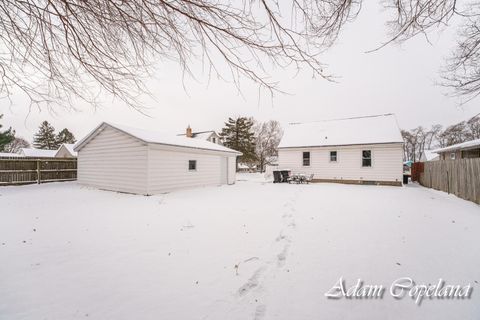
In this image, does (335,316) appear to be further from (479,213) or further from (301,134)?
(301,134)

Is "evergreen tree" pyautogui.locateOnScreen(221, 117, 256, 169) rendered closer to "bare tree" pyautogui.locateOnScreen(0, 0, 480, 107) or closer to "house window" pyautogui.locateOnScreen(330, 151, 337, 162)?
"house window" pyautogui.locateOnScreen(330, 151, 337, 162)

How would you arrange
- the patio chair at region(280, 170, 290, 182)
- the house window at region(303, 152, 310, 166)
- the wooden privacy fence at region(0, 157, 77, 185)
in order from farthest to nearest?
the house window at region(303, 152, 310, 166), the patio chair at region(280, 170, 290, 182), the wooden privacy fence at region(0, 157, 77, 185)

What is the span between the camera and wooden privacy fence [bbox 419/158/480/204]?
7949 millimetres

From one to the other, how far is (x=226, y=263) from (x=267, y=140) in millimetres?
39750

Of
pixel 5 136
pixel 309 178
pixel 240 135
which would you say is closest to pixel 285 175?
pixel 309 178

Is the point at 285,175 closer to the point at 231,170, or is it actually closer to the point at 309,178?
the point at 309,178

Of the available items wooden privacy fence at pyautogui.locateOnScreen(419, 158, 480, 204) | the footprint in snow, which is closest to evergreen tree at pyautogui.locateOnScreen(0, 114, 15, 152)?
the footprint in snow

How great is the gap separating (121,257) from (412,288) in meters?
4.12

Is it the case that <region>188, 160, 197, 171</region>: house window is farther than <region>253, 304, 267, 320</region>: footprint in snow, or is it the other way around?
<region>188, 160, 197, 171</region>: house window

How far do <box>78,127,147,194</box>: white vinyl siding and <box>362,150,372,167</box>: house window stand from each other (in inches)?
576

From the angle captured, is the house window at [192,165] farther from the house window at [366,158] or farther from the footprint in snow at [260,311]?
the house window at [366,158]

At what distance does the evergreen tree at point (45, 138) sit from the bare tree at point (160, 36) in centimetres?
5629

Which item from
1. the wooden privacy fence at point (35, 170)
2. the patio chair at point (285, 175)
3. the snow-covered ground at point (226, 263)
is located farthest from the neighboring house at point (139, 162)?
the patio chair at point (285, 175)

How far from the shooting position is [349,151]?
1609 cm
